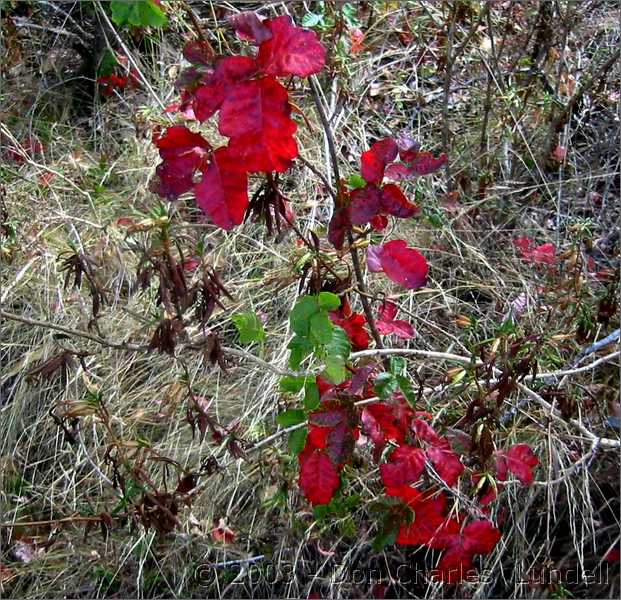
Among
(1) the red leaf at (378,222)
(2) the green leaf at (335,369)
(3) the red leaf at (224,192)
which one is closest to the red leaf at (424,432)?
(2) the green leaf at (335,369)

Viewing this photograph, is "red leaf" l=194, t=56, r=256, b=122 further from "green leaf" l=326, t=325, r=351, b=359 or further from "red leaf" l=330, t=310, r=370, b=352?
"red leaf" l=330, t=310, r=370, b=352

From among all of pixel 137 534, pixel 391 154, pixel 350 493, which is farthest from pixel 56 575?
pixel 391 154

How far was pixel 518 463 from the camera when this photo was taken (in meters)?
1.44

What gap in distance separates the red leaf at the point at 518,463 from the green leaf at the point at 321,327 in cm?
46

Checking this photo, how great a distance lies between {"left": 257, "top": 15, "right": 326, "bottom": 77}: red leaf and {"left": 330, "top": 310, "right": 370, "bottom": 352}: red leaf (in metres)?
0.52

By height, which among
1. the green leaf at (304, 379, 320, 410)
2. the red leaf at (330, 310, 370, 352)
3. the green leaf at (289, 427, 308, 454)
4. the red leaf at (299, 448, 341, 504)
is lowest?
the red leaf at (299, 448, 341, 504)

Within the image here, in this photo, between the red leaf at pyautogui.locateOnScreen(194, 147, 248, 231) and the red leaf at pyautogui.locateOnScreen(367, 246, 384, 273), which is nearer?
the red leaf at pyautogui.locateOnScreen(194, 147, 248, 231)

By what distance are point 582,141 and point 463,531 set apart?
1.28 meters

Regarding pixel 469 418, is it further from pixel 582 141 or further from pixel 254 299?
pixel 582 141

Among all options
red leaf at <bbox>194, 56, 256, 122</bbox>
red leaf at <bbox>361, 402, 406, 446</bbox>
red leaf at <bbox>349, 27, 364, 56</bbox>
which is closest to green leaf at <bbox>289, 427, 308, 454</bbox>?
red leaf at <bbox>361, 402, 406, 446</bbox>

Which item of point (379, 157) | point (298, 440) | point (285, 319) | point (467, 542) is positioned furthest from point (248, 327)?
point (285, 319)

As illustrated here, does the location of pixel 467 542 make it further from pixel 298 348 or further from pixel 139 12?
pixel 139 12

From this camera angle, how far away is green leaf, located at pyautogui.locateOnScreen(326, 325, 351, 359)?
124cm

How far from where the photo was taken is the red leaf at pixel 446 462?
1.38 meters
